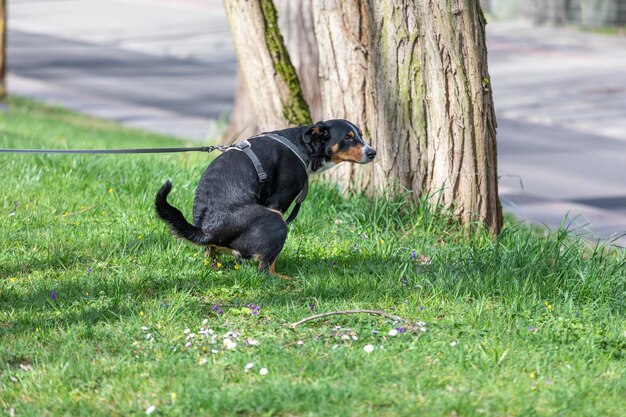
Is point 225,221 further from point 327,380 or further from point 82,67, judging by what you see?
point 82,67

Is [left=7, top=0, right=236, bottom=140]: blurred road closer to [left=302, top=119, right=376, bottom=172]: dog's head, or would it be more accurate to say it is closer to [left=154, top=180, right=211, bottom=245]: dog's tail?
[left=302, top=119, right=376, bottom=172]: dog's head

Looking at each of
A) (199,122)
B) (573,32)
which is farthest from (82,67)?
(573,32)

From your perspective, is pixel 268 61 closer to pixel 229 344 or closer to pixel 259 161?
pixel 259 161

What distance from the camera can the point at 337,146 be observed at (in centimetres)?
589

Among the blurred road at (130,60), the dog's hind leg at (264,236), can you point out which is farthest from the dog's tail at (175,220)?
the blurred road at (130,60)

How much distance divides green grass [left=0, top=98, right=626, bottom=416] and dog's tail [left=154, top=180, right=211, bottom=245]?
26 cm

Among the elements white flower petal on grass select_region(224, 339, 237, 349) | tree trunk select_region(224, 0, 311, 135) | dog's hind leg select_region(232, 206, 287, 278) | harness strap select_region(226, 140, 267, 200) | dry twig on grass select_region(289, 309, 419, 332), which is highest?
tree trunk select_region(224, 0, 311, 135)

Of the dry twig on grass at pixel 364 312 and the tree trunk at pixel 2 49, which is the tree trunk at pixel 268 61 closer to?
the dry twig on grass at pixel 364 312

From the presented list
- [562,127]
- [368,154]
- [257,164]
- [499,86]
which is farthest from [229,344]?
[499,86]

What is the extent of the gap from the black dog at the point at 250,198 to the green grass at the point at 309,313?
22 centimetres

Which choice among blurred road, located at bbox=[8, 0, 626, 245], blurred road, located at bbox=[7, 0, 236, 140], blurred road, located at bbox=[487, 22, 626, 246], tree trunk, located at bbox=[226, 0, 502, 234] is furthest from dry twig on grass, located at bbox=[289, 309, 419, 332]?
blurred road, located at bbox=[7, 0, 236, 140]

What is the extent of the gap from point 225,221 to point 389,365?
59.0 inches

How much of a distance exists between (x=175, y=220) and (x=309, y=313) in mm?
931

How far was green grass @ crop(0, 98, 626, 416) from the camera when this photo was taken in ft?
13.6
